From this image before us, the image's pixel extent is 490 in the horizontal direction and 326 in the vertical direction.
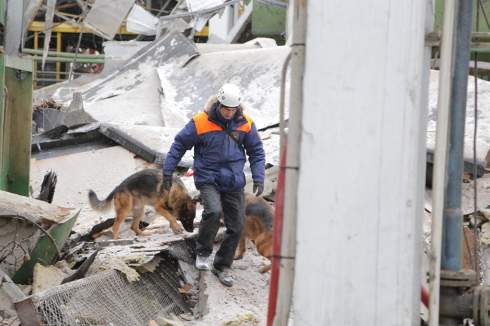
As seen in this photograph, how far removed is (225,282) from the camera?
6605mm

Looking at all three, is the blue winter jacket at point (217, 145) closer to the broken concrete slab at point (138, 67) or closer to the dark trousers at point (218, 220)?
the dark trousers at point (218, 220)

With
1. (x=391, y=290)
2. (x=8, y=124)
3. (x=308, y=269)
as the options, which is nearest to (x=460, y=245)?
(x=391, y=290)

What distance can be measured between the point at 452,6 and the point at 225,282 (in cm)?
454

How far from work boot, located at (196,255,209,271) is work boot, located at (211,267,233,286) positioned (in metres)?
0.11

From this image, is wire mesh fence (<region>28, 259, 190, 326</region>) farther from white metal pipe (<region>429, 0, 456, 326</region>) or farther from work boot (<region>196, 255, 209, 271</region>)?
white metal pipe (<region>429, 0, 456, 326</region>)

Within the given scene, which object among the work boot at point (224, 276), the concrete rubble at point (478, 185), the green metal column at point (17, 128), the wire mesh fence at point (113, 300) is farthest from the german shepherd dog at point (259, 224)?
the green metal column at point (17, 128)

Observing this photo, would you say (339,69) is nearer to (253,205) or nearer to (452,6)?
(452,6)

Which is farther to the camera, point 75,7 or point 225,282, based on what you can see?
point 75,7

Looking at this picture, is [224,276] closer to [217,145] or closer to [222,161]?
[222,161]

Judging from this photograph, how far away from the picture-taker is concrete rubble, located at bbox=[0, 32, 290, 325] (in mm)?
6035

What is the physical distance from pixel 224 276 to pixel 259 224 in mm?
705

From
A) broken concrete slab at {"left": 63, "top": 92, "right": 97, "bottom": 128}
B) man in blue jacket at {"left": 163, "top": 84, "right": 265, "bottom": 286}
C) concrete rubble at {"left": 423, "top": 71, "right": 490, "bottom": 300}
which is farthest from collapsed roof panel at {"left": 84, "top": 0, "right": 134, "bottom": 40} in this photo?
man in blue jacket at {"left": 163, "top": 84, "right": 265, "bottom": 286}

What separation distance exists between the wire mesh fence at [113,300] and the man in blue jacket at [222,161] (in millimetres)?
470

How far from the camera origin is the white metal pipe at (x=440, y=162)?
2.52m
